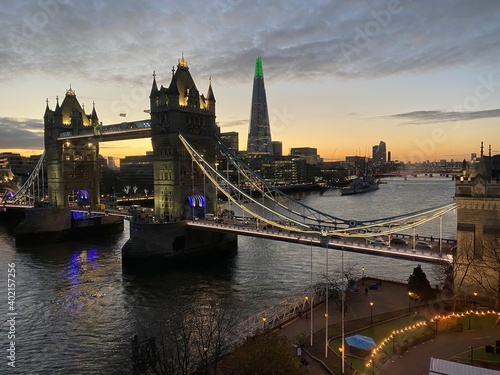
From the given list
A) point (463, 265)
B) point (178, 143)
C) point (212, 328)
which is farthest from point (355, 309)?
point (178, 143)

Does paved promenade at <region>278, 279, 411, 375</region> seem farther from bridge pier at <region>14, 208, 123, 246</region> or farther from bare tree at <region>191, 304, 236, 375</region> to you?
bridge pier at <region>14, 208, 123, 246</region>

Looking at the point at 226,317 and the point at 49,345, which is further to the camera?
the point at 226,317

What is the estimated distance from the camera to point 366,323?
93.6 feet

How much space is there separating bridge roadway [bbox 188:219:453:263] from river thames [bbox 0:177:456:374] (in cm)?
502

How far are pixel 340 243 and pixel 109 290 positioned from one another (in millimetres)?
24726

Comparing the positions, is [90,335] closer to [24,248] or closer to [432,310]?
[432,310]

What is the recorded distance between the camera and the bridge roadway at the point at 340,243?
35312 mm

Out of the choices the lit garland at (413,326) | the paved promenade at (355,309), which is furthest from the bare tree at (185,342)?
the lit garland at (413,326)

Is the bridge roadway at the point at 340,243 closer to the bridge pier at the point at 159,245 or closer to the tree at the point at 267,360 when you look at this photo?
the bridge pier at the point at 159,245

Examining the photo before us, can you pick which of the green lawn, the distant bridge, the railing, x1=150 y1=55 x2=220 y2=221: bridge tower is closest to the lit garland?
the green lawn

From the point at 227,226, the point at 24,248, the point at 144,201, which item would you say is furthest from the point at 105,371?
the point at 144,201

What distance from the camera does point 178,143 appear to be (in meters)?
57.3

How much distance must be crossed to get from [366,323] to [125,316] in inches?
822

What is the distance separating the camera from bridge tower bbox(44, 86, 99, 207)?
3130 inches
